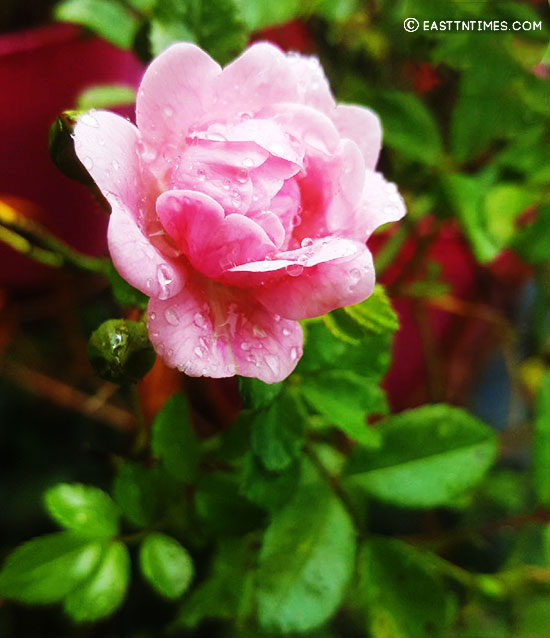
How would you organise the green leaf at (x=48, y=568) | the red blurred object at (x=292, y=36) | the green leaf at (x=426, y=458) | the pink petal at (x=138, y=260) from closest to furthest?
1. the pink petal at (x=138, y=260)
2. the green leaf at (x=48, y=568)
3. the green leaf at (x=426, y=458)
4. the red blurred object at (x=292, y=36)

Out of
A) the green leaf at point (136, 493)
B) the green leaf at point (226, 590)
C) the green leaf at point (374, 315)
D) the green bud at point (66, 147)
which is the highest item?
the green bud at point (66, 147)

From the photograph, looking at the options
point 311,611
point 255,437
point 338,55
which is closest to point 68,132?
point 255,437

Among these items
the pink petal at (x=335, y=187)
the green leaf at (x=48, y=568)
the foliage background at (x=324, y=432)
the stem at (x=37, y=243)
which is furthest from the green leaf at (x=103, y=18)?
the green leaf at (x=48, y=568)

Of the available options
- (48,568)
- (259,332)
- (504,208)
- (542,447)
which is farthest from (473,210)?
(48,568)

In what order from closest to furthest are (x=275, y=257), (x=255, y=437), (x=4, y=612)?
(x=275, y=257), (x=255, y=437), (x=4, y=612)

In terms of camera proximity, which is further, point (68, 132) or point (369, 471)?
point (369, 471)

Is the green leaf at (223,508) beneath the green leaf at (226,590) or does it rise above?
above

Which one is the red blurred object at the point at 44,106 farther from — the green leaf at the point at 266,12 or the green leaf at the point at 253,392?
the green leaf at the point at 253,392

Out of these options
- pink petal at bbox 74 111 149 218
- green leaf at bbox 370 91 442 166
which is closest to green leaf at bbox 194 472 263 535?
pink petal at bbox 74 111 149 218

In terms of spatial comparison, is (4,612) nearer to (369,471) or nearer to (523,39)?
(369,471)
